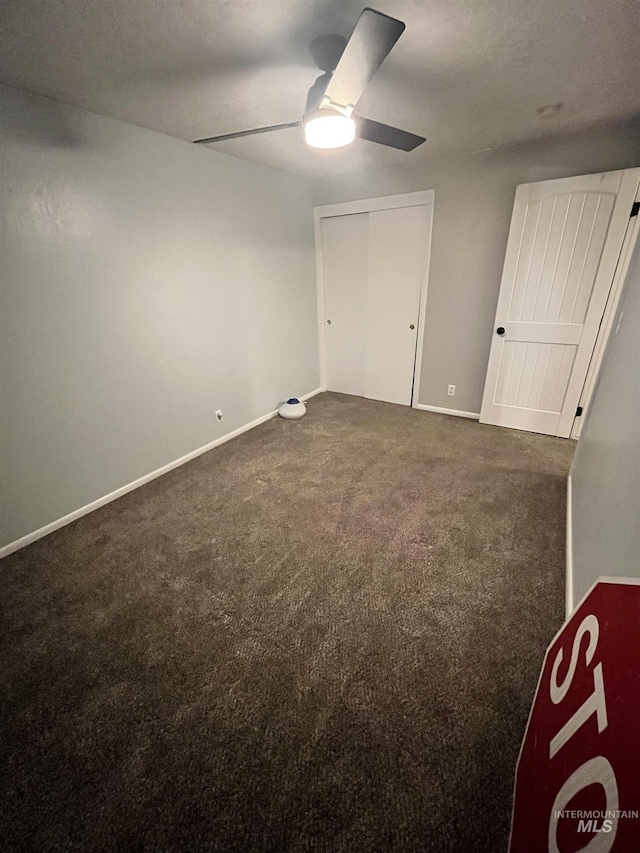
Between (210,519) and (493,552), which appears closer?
(493,552)

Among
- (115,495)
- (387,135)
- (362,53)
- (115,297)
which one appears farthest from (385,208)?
(115,495)

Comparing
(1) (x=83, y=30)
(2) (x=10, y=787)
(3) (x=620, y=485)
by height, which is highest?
(1) (x=83, y=30)

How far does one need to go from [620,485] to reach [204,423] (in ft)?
9.12

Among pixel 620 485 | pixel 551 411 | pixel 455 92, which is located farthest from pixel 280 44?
pixel 551 411

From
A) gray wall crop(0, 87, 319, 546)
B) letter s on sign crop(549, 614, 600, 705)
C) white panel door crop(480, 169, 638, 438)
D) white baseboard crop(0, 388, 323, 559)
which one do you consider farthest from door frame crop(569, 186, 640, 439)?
white baseboard crop(0, 388, 323, 559)

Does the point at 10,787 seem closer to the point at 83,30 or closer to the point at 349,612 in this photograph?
the point at 349,612

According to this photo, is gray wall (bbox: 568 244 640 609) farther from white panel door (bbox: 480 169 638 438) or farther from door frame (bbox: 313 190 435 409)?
door frame (bbox: 313 190 435 409)

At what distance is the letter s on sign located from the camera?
0.79m

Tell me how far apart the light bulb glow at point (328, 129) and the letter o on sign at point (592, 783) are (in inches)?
82.8

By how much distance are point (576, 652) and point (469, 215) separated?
128 inches

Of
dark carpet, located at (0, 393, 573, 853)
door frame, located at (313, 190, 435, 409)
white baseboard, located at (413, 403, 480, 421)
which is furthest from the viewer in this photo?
white baseboard, located at (413, 403, 480, 421)

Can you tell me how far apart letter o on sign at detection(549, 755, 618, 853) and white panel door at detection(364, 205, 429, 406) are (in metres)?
3.35

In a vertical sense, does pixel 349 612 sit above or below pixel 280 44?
below

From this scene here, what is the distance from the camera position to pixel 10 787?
3.41 ft
